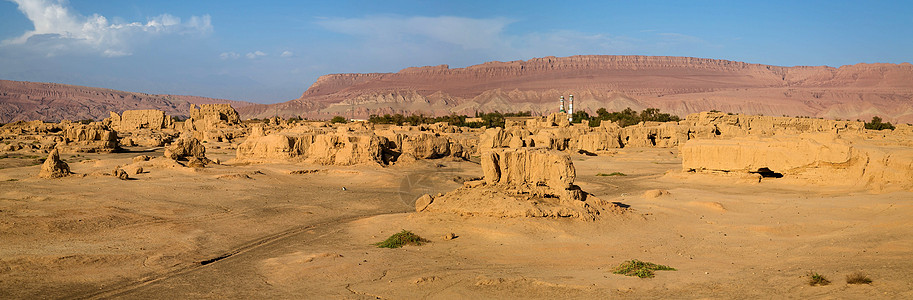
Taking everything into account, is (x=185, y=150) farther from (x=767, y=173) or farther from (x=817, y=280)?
(x=817, y=280)

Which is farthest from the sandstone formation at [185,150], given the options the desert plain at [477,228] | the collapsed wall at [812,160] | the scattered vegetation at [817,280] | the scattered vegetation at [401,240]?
the scattered vegetation at [817,280]

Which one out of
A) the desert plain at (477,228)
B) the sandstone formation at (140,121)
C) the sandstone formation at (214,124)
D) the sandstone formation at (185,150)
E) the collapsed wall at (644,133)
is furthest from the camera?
the sandstone formation at (140,121)

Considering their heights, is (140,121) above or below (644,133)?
below

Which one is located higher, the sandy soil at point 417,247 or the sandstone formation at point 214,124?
the sandstone formation at point 214,124

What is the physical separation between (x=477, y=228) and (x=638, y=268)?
344cm

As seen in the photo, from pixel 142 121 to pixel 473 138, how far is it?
113 ft

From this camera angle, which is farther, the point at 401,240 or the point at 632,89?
the point at 632,89

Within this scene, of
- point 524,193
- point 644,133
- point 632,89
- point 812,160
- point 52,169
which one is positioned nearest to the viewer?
point 524,193

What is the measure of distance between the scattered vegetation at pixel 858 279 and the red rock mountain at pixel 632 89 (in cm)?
12098

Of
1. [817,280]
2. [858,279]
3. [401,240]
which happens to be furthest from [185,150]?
[858,279]

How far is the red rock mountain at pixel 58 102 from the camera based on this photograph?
141250 millimetres

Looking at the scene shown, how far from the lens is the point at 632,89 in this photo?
155625 mm

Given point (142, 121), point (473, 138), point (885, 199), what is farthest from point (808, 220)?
point (142, 121)

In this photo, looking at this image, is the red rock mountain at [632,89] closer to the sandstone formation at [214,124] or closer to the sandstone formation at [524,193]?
the sandstone formation at [214,124]
